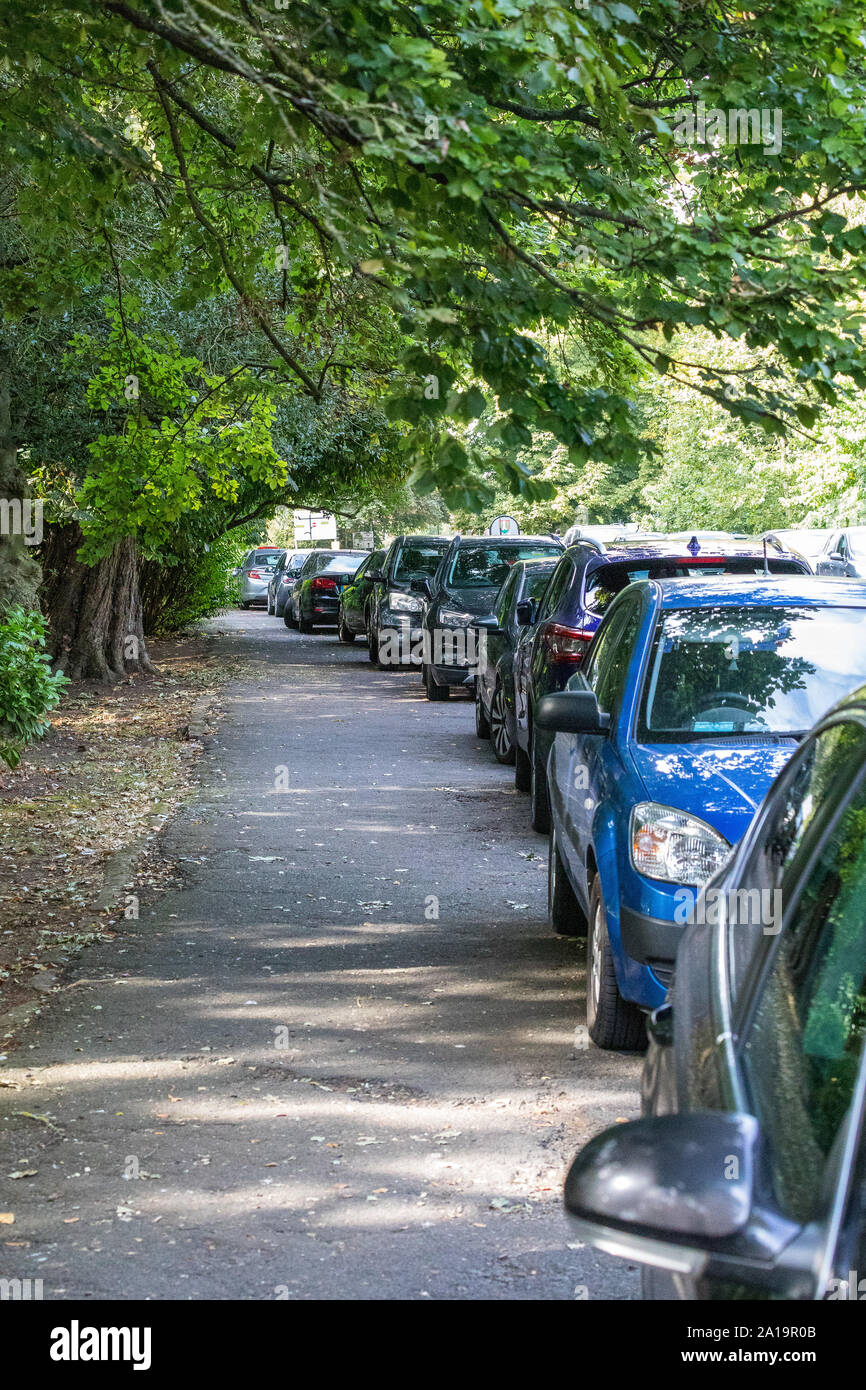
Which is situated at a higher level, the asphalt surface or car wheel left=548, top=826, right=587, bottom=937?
car wheel left=548, top=826, right=587, bottom=937

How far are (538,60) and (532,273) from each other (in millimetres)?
1235

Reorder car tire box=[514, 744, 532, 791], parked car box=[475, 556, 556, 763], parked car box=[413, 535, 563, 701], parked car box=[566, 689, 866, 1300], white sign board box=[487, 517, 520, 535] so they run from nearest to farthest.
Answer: parked car box=[566, 689, 866, 1300] → car tire box=[514, 744, 532, 791] → parked car box=[475, 556, 556, 763] → parked car box=[413, 535, 563, 701] → white sign board box=[487, 517, 520, 535]

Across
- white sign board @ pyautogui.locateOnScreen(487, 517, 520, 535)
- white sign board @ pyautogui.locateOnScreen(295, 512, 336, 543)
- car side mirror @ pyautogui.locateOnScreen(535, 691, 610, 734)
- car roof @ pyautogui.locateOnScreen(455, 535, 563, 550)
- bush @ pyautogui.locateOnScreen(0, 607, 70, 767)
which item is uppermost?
white sign board @ pyautogui.locateOnScreen(295, 512, 336, 543)

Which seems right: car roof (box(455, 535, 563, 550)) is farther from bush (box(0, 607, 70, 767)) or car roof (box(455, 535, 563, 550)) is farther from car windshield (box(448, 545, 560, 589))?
bush (box(0, 607, 70, 767))

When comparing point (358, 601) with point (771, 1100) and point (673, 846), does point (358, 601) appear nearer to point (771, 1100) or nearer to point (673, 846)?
point (673, 846)

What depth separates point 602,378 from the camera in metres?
9.42

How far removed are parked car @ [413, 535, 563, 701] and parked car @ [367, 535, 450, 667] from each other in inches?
178

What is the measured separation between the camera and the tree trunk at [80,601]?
22.2 metres

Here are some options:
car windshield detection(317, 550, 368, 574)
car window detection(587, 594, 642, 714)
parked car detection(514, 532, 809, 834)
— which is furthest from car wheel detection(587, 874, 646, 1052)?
car windshield detection(317, 550, 368, 574)

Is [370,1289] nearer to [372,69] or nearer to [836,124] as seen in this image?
[372,69]

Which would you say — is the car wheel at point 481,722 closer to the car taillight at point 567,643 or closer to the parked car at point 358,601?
the car taillight at point 567,643

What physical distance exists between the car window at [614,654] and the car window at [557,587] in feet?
11.7

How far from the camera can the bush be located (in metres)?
12.9
